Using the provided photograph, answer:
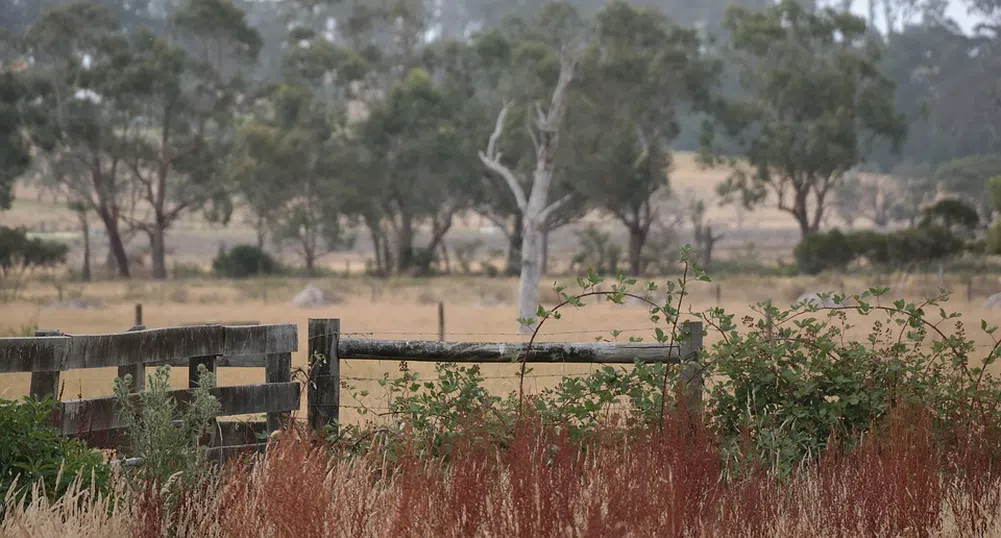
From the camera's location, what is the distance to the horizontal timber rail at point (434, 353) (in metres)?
7.65

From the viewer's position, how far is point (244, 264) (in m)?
51.7

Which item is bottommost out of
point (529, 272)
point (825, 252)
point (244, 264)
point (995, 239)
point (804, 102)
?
point (529, 272)

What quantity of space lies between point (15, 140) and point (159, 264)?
7.14 metres

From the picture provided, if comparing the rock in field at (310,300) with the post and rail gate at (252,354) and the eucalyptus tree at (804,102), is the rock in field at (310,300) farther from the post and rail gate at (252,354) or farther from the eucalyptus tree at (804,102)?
the post and rail gate at (252,354)

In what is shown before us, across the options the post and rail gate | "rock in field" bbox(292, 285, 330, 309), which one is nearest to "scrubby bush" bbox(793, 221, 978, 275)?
"rock in field" bbox(292, 285, 330, 309)

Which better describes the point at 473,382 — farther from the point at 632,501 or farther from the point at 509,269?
the point at 509,269

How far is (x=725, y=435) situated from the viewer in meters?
7.41

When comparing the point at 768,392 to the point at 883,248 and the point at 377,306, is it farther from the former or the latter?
the point at 883,248

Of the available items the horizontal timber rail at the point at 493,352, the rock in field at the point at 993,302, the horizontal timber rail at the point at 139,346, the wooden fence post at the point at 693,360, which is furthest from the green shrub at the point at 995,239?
the horizontal timber rail at the point at 139,346

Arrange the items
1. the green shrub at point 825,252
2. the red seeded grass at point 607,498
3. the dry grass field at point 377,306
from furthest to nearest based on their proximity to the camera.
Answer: the green shrub at point 825,252
the dry grass field at point 377,306
the red seeded grass at point 607,498

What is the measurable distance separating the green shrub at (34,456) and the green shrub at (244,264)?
4565 centimetres

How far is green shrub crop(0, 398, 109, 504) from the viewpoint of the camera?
5914 mm

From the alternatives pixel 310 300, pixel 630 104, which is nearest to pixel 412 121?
pixel 630 104

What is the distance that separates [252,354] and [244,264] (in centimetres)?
4498
